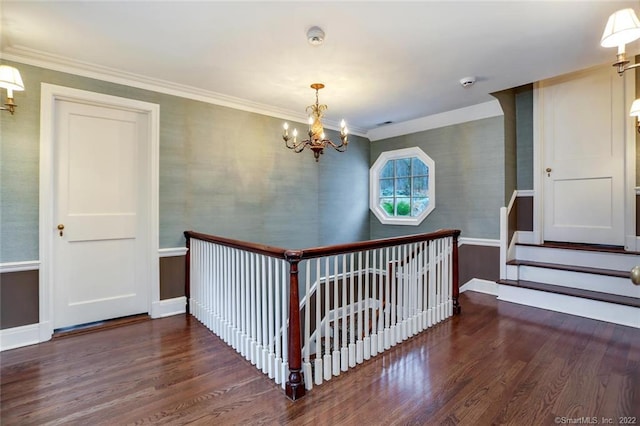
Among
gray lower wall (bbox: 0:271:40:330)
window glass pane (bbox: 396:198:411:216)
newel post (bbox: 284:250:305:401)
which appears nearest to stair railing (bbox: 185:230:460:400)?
newel post (bbox: 284:250:305:401)

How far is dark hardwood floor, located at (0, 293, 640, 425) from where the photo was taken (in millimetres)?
1834

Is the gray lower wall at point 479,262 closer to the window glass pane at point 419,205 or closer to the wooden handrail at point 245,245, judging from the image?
the window glass pane at point 419,205

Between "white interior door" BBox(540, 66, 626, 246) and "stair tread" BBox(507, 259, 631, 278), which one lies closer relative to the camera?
"stair tread" BBox(507, 259, 631, 278)

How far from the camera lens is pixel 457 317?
11.3ft

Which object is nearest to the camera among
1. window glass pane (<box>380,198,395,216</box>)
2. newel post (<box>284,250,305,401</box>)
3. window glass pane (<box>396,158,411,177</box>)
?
newel post (<box>284,250,305,401</box>)

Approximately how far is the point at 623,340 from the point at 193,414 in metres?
3.51

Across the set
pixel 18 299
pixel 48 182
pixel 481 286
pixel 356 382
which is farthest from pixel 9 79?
pixel 481 286

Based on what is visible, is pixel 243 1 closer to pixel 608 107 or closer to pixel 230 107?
pixel 230 107

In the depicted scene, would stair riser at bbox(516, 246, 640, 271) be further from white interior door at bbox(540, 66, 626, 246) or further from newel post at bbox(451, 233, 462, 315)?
newel post at bbox(451, 233, 462, 315)

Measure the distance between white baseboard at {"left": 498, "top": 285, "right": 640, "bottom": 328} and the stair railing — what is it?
2.87ft

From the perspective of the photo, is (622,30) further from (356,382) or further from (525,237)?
(525,237)

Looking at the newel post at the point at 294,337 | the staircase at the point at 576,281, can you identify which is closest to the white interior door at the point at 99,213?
the newel post at the point at 294,337

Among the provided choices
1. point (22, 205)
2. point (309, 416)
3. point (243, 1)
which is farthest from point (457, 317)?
point (22, 205)

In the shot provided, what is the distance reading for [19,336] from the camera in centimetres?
274
